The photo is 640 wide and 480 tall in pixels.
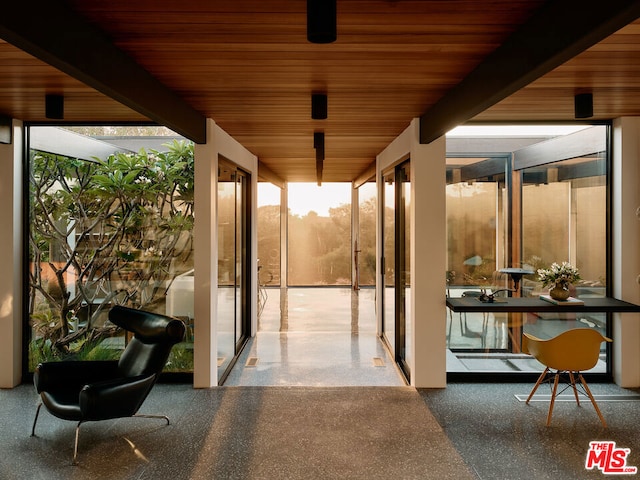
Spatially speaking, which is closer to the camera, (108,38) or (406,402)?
(108,38)

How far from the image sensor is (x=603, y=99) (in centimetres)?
392

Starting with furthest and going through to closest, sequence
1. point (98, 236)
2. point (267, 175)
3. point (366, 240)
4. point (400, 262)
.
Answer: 1. point (366, 240)
2. point (267, 175)
3. point (400, 262)
4. point (98, 236)

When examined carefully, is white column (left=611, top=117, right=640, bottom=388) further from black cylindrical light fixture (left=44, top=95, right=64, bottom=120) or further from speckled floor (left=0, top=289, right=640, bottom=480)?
black cylindrical light fixture (left=44, top=95, right=64, bottom=120)

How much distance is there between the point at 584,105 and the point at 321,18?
3.06 metres

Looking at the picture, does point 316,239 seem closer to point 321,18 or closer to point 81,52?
point 81,52

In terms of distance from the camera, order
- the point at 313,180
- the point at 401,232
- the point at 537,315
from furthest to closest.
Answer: the point at 313,180, the point at 401,232, the point at 537,315

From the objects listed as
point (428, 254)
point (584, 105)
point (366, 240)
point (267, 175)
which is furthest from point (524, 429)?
point (366, 240)

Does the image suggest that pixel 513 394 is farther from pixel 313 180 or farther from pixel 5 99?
pixel 313 180

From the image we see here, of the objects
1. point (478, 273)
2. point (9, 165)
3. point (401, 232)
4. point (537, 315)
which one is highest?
point (9, 165)

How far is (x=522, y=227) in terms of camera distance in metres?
4.93

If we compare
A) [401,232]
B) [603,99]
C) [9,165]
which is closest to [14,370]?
[9,165]

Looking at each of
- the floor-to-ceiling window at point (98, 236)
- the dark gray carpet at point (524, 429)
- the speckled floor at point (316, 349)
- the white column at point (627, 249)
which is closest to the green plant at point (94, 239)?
the floor-to-ceiling window at point (98, 236)

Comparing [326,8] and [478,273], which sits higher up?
[326,8]

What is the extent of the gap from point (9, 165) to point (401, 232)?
433 centimetres
